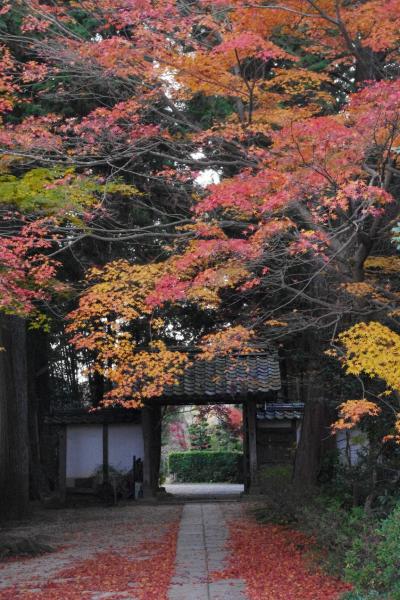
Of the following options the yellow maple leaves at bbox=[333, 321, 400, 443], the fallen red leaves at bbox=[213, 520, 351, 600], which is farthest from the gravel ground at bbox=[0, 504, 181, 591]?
the yellow maple leaves at bbox=[333, 321, 400, 443]

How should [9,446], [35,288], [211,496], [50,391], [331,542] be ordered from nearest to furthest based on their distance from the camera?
1. [331,542]
2. [35,288]
3. [9,446]
4. [211,496]
5. [50,391]

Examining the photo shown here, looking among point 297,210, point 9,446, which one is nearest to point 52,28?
point 297,210

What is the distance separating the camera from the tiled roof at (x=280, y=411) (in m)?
21.0

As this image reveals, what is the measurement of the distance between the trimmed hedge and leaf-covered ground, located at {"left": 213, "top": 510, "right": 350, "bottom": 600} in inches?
781

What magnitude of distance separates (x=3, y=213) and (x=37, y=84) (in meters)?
2.80

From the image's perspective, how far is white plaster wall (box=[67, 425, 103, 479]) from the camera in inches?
821

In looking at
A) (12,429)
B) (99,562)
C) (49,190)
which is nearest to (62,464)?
(12,429)

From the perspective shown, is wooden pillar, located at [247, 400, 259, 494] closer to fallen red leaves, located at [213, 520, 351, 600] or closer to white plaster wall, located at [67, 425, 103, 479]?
white plaster wall, located at [67, 425, 103, 479]

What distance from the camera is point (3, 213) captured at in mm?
11625

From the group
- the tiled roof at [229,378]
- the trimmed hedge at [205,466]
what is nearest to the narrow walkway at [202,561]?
the tiled roof at [229,378]

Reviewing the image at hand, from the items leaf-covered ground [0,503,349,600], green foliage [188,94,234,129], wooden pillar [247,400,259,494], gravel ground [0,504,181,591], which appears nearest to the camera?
leaf-covered ground [0,503,349,600]

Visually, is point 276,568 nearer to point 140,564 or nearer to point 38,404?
point 140,564

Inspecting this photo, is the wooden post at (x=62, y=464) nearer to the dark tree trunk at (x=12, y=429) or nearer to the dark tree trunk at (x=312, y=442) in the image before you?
the dark tree trunk at (x=12, y=429)

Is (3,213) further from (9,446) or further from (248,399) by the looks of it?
(248,399)
